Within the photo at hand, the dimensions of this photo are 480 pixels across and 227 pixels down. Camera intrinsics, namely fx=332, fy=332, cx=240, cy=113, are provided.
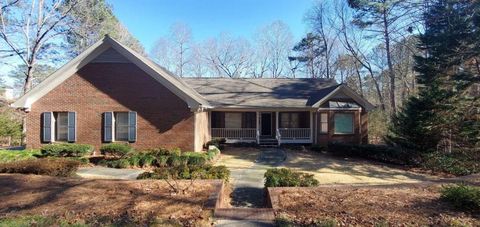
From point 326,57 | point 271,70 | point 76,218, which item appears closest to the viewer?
point 76,218

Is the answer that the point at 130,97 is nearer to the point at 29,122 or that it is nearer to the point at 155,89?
the point at 155,89

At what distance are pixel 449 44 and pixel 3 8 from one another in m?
32.4

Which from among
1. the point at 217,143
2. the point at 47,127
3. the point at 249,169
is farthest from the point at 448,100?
the point at 47,127

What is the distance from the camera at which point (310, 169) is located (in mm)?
15602

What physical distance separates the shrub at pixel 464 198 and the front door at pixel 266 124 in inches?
714

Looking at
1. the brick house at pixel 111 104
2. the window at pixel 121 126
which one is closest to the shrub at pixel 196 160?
the brick house at pixel 111 104

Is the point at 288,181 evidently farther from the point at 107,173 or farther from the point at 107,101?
the point at 107,101

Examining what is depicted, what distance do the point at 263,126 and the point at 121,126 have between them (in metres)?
11.1

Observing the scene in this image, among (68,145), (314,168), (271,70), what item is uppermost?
(271,70)

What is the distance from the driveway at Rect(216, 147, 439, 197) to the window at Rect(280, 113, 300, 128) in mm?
4334

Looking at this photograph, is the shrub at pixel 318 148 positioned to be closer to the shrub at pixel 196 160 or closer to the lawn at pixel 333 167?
the lawn at pixel 333 167

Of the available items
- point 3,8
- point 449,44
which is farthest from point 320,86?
point 3,8

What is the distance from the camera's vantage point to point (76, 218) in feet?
20.9

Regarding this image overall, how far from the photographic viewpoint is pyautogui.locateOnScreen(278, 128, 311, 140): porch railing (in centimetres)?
2355
